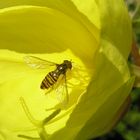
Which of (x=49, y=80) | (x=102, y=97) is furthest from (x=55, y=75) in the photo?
(x=102, y=97)

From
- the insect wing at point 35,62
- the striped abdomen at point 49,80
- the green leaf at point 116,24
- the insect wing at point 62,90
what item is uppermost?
the green leaf at point 116,24

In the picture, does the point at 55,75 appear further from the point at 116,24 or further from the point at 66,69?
the point at 116,24

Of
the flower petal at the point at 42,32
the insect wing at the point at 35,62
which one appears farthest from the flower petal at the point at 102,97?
the insect wing at the point at 35,62

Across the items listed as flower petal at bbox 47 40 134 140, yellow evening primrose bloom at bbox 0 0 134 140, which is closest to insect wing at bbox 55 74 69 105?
yellow evening primrose bloom at bbox 0 0 134 140

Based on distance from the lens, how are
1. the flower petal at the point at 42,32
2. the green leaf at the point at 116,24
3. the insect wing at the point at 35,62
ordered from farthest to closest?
the insect wing at the point at 35,62 → the flower petal at the point at 42,32 → the green leaf at the point at 116,24

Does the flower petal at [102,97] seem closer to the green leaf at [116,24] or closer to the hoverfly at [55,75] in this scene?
the green leaf at [116,24]

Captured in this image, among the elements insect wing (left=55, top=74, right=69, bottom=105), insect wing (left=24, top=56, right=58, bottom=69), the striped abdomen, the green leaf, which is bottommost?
insect wing (left=55, top=74, right=69, bottom=105)

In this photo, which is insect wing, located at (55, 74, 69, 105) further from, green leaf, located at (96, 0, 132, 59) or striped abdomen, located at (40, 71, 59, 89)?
green leaf, located at (96, 0, 132, 59)
